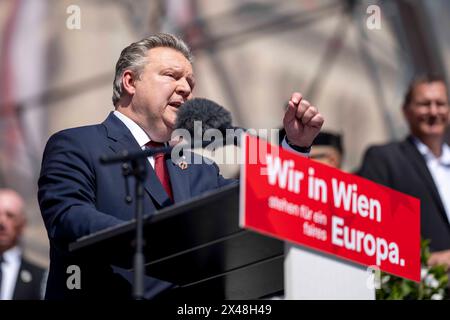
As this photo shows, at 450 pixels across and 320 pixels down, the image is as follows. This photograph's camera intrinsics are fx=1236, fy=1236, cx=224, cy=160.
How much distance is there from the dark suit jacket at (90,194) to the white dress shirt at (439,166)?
119 inches

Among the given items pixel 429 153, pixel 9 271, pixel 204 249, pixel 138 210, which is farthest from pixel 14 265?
pixel 138 210

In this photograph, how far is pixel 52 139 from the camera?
14.9 ft

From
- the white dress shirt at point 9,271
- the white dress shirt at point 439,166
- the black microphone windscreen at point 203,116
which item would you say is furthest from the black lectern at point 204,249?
the white dress shirt at point 9,271

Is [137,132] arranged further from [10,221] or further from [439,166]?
[10,221]

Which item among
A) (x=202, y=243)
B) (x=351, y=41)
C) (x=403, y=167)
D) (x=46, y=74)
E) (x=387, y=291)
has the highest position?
(x=351, y=41)

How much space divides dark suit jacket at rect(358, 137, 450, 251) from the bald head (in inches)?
92.6

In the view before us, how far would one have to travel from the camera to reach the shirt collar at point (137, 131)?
4729 millimetres

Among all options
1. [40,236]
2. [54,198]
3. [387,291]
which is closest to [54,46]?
[40,236]

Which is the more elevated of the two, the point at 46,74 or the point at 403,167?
the point at 46,74

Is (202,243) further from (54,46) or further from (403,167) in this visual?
(54,46)

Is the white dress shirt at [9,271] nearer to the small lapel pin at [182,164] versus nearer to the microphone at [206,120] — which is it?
the small lapel pin at [182,164]

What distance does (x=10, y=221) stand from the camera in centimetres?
826

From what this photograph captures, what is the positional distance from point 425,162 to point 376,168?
30 cm
